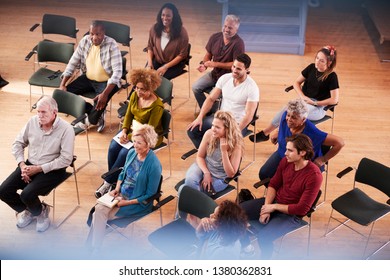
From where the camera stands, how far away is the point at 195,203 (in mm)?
5234

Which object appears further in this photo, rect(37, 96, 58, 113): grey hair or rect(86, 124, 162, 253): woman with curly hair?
rect(37, 96, 58, 113): grey hair

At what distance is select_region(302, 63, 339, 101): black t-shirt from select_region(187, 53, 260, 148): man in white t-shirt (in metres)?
0.70

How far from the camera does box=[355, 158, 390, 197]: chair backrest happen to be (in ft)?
18.5

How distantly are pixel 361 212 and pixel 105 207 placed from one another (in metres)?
2.20

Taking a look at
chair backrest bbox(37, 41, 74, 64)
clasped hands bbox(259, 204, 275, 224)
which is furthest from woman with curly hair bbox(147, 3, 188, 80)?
clasped hands bbox(259, 204, 275, 224)

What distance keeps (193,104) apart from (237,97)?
1.65m

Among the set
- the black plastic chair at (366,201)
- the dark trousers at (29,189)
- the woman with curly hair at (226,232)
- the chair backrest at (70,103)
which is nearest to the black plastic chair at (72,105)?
the chair backrest at (70,103)

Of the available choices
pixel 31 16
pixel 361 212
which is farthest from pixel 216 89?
pixel 31 16

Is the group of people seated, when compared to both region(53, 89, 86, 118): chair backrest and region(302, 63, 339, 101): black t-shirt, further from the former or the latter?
region(53, 89, 86, 118): chair backrest

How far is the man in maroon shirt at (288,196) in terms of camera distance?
204 inches

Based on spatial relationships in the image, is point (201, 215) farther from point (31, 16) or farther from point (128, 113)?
point (31, 16)

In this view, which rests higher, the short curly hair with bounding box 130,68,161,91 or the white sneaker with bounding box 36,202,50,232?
the short curly hair with bounding box 130,68,161,91

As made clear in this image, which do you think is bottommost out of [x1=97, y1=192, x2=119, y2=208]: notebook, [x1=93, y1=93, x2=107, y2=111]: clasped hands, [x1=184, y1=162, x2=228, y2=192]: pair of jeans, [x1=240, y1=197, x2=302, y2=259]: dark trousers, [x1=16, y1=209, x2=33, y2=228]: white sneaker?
[x1=16, y1=209, x2=33, y2=228]: white sneaker

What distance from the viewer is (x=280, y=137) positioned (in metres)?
5.97
